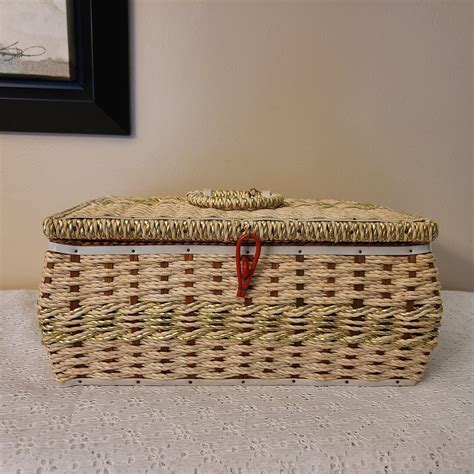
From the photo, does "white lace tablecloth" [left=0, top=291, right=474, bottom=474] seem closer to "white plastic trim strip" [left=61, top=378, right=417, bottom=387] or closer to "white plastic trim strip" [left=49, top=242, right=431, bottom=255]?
"white plastic trim strip" [left=61, top=378, right=417, bottom=387]

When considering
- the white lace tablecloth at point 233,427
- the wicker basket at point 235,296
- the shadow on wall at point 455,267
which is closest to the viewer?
the white lace tablecloth at point 233,427

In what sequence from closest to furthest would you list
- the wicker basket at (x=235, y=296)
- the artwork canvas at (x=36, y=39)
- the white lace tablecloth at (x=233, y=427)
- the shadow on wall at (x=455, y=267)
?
the white lace tablecloth at (x=233, y=427)
the wicker basket at (x=235, y=296)
the artwork canvas at (x=36, y=39)
the shadow on wall at (x=455, y=267)

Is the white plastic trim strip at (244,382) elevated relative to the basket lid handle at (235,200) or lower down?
lower down

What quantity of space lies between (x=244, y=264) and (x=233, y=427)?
0.67ft

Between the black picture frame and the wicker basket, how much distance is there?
0.36 meters

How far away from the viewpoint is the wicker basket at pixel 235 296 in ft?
1.80

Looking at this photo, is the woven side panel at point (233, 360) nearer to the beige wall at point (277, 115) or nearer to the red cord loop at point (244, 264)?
the red cord loop at point (244, 264)

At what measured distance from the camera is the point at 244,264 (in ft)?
1.81

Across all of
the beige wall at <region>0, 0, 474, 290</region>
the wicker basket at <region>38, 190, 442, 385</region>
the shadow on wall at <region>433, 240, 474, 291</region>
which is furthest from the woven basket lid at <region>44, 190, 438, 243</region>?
the shadow on wall at <region>433, 240, 474, 291</region>

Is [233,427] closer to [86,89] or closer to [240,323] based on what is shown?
[240,323]

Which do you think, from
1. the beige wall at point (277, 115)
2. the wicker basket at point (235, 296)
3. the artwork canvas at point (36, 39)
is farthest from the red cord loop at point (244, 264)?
the artwork canvas at point (36, 39)

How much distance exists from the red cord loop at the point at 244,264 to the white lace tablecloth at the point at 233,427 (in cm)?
16

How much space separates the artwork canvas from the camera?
2.72ft

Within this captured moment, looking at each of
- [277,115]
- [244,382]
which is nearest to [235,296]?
[244,382]
